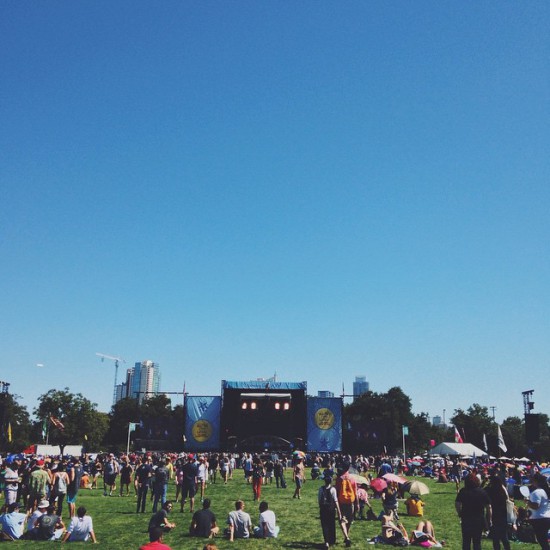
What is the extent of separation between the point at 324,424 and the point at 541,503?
168ft

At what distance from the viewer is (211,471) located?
31344 millimetres

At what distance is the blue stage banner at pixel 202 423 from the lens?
59.2 metres

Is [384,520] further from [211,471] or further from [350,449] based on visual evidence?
[350,449]

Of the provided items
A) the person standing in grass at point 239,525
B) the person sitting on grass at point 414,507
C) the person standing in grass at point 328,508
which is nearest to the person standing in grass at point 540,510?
the person standing in grass at point 328,508

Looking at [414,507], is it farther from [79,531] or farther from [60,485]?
[60,485]

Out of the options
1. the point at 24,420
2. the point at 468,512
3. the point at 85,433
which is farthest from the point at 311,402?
the point at 24,420

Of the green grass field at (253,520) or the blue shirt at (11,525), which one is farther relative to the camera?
A: the blue shirt at (11,525)

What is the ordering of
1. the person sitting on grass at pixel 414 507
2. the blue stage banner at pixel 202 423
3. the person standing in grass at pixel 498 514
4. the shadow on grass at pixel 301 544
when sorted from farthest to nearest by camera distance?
the blue stage banner at pixel 202 423, the person sitting on grass at pixel 414 507, the shadow on grass at pixel 301 544, the person standing in grass at pixel 498 514

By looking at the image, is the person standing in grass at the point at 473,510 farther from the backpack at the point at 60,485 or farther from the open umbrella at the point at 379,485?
the backpack at the point at 60,485

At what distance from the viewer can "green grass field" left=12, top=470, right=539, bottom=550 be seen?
1258cm

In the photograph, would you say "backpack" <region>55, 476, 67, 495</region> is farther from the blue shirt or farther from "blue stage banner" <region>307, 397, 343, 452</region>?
"blue stage banner" <region>307, 397, 343, 452</region>

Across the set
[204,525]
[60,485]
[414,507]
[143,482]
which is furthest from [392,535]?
[60,485]

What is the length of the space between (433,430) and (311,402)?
215 feet

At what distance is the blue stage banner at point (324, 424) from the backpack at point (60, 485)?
4532 centimetres
